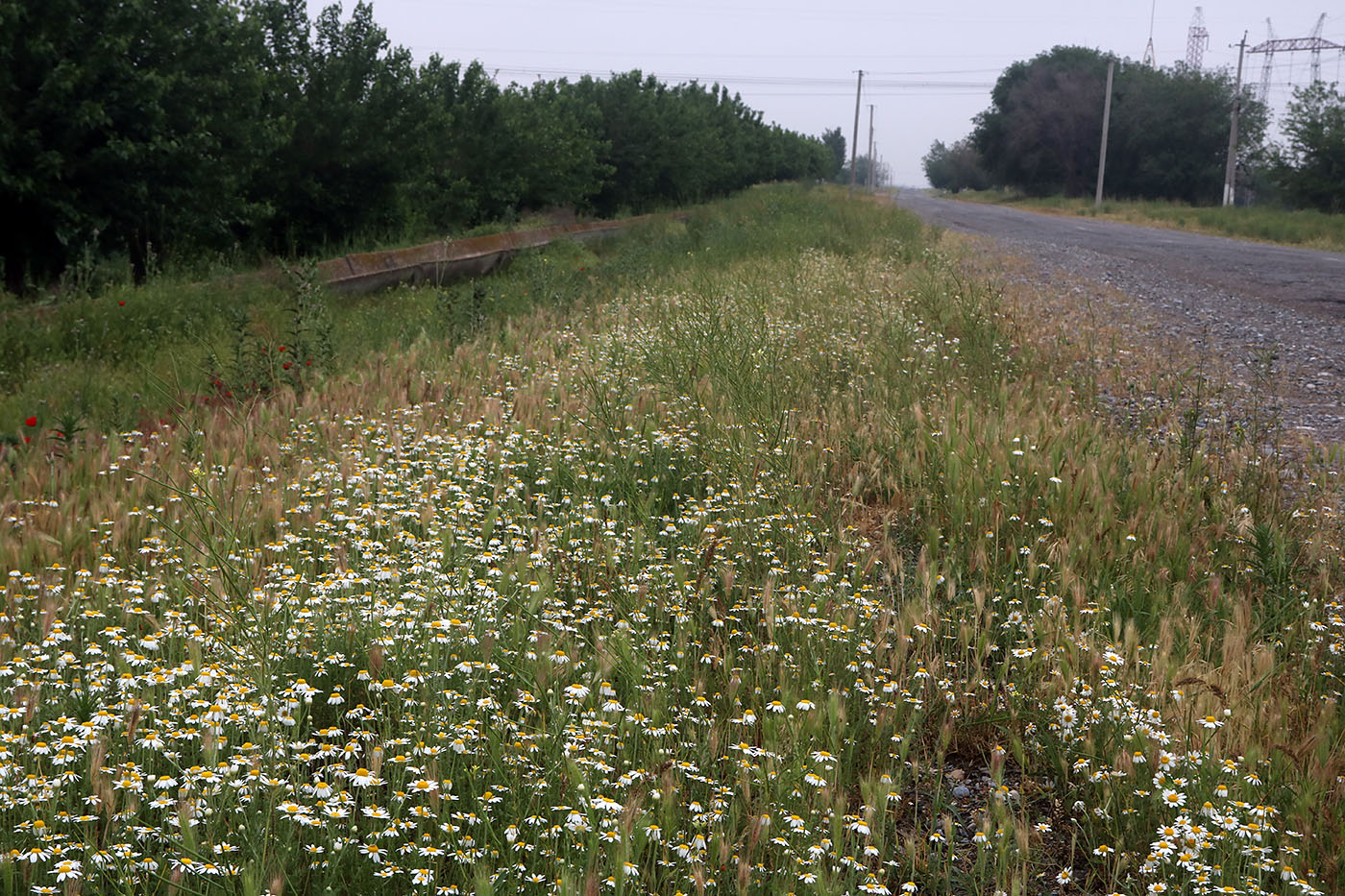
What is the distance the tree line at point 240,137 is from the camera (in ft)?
32.2

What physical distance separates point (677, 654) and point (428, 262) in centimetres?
1127

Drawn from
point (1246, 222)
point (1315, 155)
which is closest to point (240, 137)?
point (1246, 222)

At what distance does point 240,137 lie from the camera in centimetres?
1202

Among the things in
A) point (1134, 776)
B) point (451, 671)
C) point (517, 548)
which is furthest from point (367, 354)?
point (1134, 776)

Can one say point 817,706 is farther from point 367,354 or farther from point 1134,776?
point 367,354

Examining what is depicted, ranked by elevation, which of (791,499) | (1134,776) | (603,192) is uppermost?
(603,192)

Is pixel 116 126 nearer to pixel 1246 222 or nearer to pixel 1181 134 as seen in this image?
pixel 1246 222

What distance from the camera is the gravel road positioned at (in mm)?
6719

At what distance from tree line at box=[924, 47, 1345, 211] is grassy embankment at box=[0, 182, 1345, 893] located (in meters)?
39.2

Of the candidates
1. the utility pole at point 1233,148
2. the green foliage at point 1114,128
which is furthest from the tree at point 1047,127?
the utility pole at point 1233,148

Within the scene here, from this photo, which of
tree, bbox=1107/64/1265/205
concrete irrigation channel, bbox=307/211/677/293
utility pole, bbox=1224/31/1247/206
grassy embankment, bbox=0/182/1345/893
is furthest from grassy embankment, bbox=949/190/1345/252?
grassy embankment, bbox=0/182/1345/893

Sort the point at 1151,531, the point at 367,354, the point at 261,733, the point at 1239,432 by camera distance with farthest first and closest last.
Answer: the point at 367,354 → the point at 1239,432 → the point at 1151,531 → the point at 261,733

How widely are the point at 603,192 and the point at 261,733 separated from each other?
97.5 ft

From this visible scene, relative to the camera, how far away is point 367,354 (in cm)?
715
